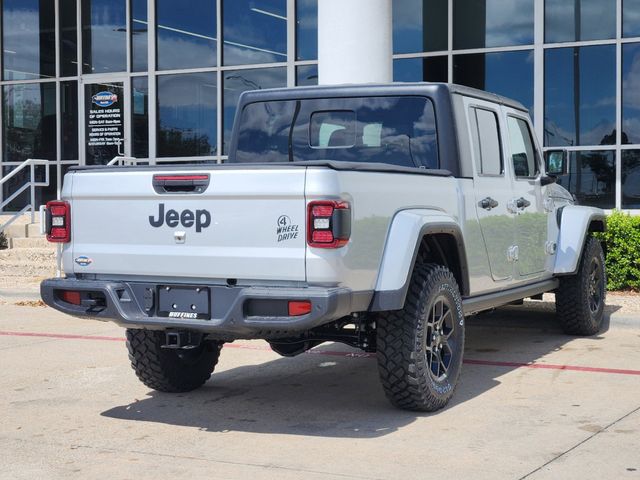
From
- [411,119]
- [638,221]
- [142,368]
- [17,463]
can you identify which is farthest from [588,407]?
[638,221]

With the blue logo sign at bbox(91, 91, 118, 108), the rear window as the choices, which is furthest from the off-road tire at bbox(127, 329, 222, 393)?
the blue logo sign at bbox(91, 91, 118, 108)

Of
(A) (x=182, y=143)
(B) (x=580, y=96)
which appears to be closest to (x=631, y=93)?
(B) (x=580, y=96)

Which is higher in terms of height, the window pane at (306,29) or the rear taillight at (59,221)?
the window pane at (306,29)

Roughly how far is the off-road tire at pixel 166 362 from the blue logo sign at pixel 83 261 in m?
0.76

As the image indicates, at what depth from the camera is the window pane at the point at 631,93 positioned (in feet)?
50.5

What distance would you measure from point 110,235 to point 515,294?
3.26m

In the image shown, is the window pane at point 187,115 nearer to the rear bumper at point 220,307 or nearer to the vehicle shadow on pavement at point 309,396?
the vehicle shadow on pavement at point 309,396

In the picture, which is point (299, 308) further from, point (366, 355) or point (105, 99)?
point (105, 99)

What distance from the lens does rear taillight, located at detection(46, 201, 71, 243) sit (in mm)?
6359

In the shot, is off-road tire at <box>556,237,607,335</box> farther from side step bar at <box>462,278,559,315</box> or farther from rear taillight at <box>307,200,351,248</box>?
rear taillight at <box>307,200,351,248</box>

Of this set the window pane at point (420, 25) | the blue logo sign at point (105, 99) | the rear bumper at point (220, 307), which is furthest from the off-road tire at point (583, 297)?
the blue logo sign at point (105, 99)

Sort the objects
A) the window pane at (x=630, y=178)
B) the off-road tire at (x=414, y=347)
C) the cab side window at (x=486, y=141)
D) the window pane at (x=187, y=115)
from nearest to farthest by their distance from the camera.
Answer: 1. the off-road tire at (x=414, y=347)
2. the cab side window at (x=486, y=141)
3. the window pane at (x=630, y=178)
4. the window pane at (x=187, y=115)

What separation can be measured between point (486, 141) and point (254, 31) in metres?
11.3

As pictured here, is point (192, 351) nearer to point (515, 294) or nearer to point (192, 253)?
point (192, 253)
